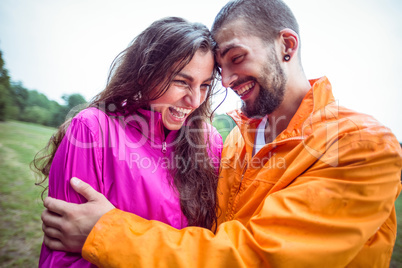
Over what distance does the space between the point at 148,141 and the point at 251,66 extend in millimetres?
1189

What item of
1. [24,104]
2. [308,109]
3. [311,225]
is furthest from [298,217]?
[24,104]

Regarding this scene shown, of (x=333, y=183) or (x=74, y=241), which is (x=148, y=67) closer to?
(x=74, y=241)

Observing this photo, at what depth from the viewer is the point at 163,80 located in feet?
5.51

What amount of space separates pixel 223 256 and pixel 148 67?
1.54 metres

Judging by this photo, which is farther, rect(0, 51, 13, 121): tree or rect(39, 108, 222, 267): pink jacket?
rect(0, 51, 13, 121): tree

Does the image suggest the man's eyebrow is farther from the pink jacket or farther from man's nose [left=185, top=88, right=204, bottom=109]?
the pink jacket

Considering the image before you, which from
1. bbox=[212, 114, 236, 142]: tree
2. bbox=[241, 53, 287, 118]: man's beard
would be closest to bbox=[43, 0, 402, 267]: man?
bbox=[241, 53, 287, 118]: man's beard

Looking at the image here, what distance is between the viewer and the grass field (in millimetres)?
2811

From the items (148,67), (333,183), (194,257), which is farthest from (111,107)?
(333,183)

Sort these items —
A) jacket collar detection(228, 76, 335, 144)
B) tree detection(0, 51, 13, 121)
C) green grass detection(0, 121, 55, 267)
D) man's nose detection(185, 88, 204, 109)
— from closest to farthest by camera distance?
jacket collar detection(228, 76, 335, 144) → man's nose detection(185, 88, 204, 109) → green grass detection(0, 121, 55, 267) → tree detection(0, 51, 13, 121)

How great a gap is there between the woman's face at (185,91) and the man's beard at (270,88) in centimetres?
53

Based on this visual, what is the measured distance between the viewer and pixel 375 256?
131 centimetres

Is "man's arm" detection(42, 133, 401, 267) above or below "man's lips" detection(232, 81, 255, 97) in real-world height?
below

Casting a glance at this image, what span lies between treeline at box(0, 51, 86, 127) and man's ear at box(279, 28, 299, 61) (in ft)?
12.9
